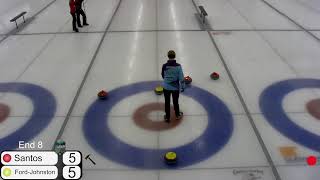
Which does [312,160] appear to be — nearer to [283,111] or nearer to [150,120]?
[283,111]

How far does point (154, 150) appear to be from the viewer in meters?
6.58

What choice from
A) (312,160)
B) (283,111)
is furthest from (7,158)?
(283,111)

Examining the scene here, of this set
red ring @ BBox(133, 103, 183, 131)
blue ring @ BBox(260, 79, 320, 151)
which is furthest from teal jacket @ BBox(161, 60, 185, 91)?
blue ring @ BBox(260, 79, 320, 151)

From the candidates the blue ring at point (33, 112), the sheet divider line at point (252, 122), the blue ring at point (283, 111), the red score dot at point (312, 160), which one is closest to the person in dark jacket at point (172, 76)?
the sheet divider line at point (252, 122)

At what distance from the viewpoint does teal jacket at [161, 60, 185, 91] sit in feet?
22.1

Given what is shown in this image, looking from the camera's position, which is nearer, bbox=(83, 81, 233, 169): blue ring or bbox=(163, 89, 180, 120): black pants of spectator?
bbox=(83, 81, 233, 169): blue ring

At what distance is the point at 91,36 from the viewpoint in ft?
41.4

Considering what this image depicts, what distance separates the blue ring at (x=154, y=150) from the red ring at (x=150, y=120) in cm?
69

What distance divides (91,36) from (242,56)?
5823 mm

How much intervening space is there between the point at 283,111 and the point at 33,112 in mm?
6065

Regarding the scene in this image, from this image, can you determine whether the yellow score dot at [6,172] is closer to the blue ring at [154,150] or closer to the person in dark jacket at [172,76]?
the blue ring at [154,150]

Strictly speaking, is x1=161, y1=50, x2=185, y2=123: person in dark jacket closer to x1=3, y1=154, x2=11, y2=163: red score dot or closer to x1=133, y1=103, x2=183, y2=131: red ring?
x1=133, y1=103, x2=183, y2=131: red ring

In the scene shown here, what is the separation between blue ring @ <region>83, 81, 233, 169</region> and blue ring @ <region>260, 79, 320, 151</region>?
101cm

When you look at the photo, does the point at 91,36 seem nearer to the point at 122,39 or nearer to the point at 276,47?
the point at 122,39
